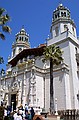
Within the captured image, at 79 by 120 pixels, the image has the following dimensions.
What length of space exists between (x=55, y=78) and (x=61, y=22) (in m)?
14.9

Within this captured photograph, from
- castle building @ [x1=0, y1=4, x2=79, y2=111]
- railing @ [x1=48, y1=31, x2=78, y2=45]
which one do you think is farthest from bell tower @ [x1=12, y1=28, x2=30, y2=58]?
railing @ [x1=48, y1=31, x2=78, y2=45]

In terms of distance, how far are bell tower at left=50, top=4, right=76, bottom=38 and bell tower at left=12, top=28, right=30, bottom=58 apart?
560 inches

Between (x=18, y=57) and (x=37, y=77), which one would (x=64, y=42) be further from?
(x=18, y=57)

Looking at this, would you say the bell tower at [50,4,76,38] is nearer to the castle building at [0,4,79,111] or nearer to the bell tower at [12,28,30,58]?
the castle building at [0,4,79,111]

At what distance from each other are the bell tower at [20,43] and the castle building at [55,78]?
9493 millimetres

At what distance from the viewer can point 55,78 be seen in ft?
127

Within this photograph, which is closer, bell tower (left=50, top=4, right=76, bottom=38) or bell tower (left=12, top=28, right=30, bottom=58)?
bell tower (left=50, top=4, right=76, bottom=38)

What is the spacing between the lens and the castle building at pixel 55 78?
1430 inches

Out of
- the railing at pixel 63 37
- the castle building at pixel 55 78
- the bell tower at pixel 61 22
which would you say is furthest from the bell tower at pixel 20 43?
the railing at pixel 63 37

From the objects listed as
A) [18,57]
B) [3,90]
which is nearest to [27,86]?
[3,90]

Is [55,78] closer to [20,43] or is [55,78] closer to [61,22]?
[61,22]

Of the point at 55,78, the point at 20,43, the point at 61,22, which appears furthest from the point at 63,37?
the point at 20,43

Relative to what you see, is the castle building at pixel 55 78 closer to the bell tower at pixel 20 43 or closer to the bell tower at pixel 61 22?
the bell tower at pixel 61 22

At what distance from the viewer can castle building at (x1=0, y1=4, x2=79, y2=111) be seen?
36.3m
